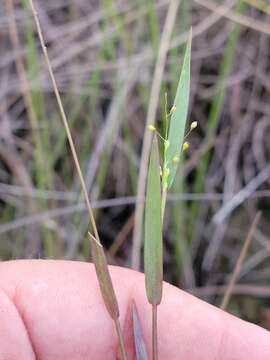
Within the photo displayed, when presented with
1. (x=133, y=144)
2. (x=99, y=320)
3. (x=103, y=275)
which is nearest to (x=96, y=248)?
(x=103, y=275)

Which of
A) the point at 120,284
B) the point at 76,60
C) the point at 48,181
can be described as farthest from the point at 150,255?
the point at 76,60

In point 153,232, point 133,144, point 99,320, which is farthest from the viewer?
point 133,144

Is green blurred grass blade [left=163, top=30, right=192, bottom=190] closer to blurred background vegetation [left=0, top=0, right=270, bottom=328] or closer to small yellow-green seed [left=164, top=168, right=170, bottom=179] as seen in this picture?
small yellow-green seed [left=164, top=168, right=170, bottom=179]

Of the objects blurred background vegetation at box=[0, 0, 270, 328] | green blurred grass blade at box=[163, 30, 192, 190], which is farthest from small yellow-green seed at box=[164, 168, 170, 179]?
blurred background vegetation at box=[0, 0, 270, 328]

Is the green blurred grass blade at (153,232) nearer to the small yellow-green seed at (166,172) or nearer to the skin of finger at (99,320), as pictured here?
the small yellow-green seed at (166,172)

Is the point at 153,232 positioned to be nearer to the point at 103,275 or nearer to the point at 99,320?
the point at 103,275

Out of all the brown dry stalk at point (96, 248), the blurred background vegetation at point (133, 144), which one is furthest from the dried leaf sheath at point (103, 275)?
the blurred background vegetation at point (133, 144)

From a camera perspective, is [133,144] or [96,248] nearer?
[96,248]

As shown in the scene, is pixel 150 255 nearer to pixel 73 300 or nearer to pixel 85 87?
pixel 73 300
